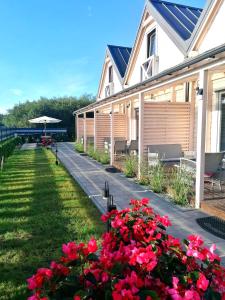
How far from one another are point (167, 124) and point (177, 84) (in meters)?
1.61

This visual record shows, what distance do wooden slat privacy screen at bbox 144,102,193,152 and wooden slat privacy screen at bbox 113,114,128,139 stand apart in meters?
5.80

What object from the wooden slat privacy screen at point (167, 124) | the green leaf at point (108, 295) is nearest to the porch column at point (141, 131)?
the wooden slat privacy screen at point (167, 124)

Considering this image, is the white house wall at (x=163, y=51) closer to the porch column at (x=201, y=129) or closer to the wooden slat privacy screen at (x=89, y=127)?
the porch column at (x=201, y=129)

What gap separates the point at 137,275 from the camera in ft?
4.80

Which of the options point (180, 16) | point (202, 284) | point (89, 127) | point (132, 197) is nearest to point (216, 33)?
point (180, 16)

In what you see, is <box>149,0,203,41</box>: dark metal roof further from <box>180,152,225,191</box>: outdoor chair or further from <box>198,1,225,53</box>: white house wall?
<box>180,152,225,191</box>: outdoor chair

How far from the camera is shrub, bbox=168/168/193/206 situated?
5.65 meters

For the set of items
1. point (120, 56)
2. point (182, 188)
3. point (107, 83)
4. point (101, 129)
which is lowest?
point (182, 188)

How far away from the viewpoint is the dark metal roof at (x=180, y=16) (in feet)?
35.7

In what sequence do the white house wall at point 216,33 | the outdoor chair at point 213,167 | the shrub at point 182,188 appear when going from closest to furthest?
the shrub at point 182,188 < the outdoor chair at point 213,167 < the white house wall at point 216,33

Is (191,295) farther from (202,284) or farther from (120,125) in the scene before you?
(120,125)

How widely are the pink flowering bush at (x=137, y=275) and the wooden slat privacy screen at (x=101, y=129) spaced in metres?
13.0

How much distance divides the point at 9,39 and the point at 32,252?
27.5 m

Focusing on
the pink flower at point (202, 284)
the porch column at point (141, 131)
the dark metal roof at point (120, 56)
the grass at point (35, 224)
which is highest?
the dark metal roof at point (120, 56)
